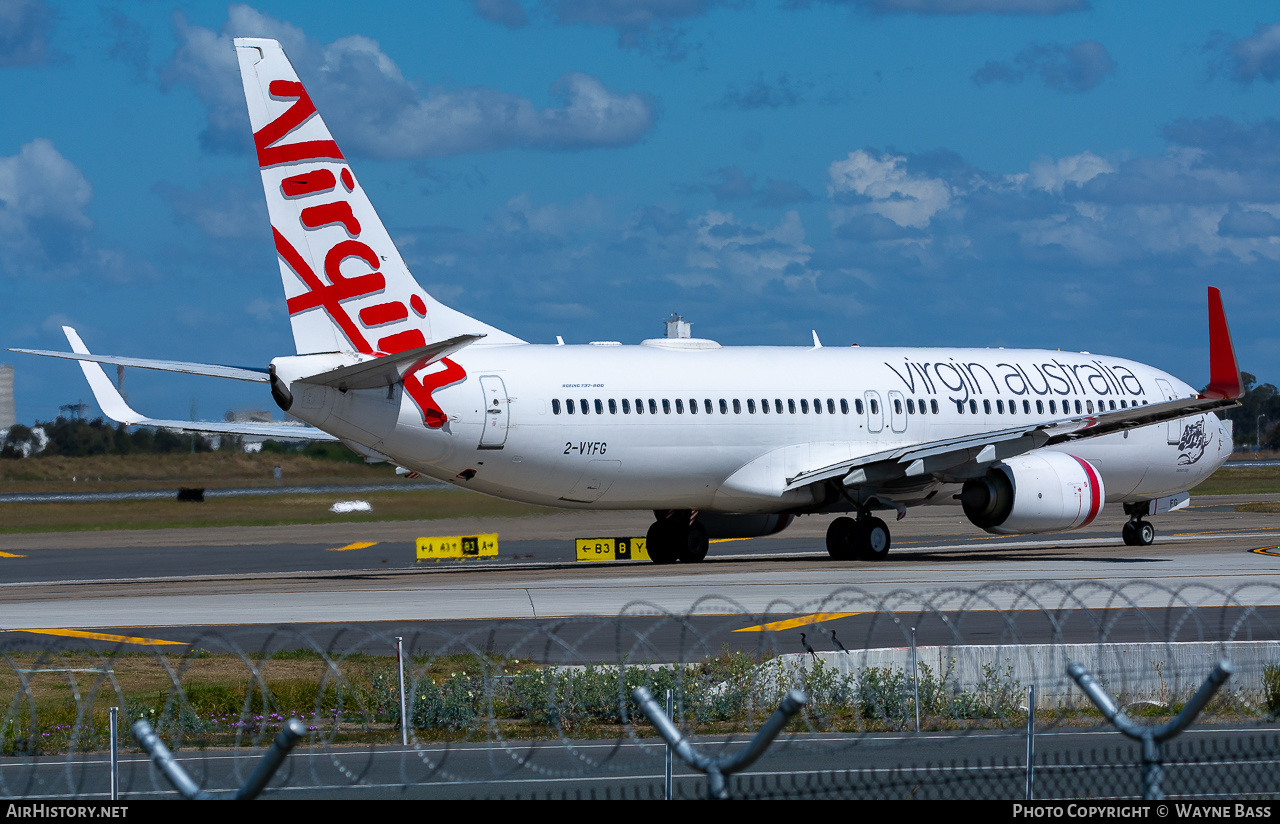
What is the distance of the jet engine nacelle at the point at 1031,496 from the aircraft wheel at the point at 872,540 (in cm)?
202

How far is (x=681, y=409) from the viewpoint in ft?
113

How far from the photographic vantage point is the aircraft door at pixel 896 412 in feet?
124

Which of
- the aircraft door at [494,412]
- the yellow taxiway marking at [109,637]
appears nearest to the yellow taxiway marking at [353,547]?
the aircraft door at [494,412]

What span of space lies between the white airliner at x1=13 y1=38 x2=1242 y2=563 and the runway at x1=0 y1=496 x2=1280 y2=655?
160 cm

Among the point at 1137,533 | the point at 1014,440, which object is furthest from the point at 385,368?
the point at 1137,533

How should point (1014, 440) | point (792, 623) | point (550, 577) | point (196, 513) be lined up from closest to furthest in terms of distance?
point (792, 623), point (550, 577), point (1014, 440), point (196, 513)

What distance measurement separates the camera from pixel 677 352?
35688 mm

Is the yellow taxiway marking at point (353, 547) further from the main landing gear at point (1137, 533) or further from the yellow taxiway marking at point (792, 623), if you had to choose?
the yellow taxiway marking at point (792, 623)

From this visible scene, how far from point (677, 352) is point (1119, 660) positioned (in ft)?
65.5

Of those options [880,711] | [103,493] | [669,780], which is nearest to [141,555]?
[103,493]

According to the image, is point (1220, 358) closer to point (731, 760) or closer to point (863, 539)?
point (863, 539)

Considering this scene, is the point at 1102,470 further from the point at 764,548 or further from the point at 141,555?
the point at 141,555

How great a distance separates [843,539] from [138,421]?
19040 mm

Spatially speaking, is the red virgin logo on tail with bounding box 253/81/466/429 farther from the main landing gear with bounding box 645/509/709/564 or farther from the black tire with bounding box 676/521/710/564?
the black tire with bounding box 676/521/710/564
